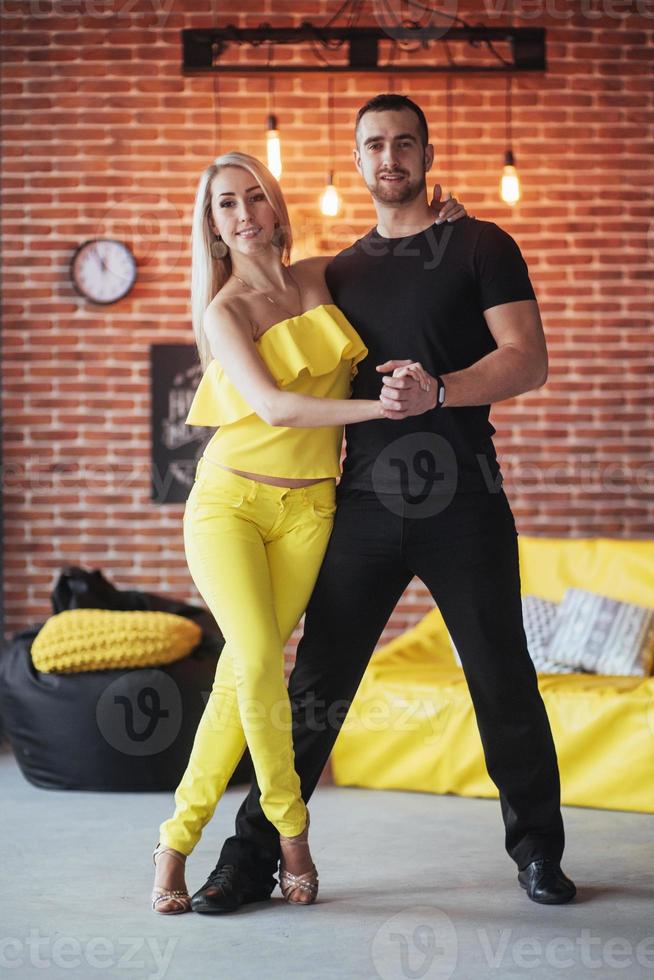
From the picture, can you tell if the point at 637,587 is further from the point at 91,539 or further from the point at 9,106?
the point at 9,106

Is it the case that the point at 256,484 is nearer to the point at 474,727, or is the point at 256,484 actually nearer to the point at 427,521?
the point at 427,521

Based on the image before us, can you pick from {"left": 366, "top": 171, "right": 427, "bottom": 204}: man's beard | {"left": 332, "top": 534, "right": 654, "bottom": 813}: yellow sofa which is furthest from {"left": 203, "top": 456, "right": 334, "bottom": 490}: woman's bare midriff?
{"left": 332, "top": 534, "right": 654, "bottom": 813}: yellow sofa

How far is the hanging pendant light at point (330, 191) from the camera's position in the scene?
477 centimetres

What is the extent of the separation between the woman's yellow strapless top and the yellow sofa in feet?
4.68

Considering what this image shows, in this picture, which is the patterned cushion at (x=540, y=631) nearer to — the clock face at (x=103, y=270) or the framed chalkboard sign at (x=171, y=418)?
the framed chalkboard sign at (x=171, y=418)

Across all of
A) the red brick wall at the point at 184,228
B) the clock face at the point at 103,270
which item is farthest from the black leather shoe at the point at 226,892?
the clock face at the point at 103,270

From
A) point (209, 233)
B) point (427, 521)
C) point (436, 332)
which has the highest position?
point (209, 233)

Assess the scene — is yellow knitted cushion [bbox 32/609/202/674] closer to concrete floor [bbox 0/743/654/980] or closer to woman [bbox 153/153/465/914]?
concrete floor [bbox 0/743/654/980]

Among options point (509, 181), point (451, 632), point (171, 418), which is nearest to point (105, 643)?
point (171, 418)

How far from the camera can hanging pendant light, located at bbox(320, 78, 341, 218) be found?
188 inches

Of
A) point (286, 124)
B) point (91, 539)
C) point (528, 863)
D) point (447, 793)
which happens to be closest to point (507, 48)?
point (286, 124)

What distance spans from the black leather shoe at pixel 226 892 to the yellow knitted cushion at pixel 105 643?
1364 millimetres

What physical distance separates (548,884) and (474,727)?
41.6 inches

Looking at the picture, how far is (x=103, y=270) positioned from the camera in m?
5.06
